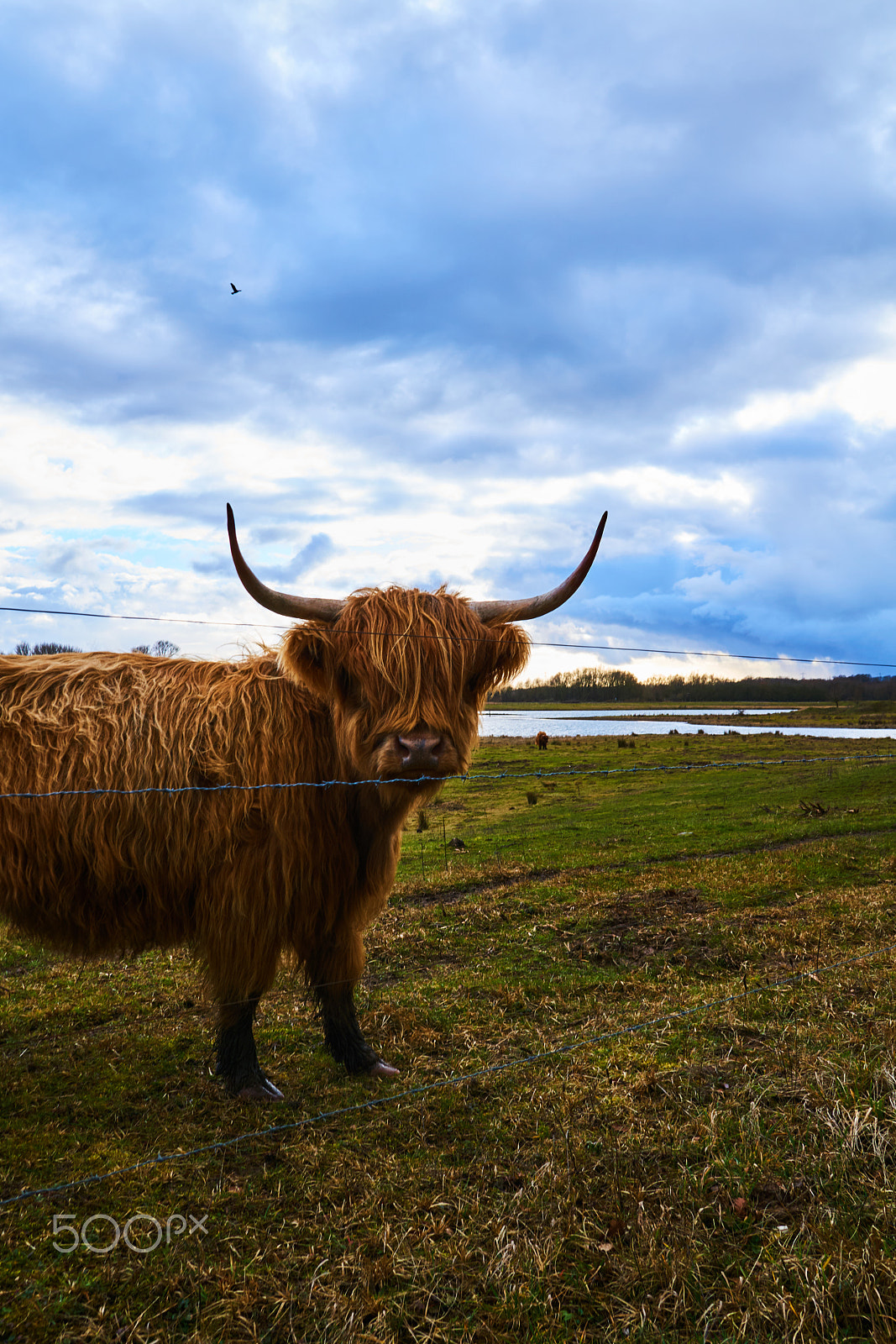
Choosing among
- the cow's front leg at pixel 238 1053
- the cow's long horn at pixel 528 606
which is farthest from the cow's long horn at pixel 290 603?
the cow's front leg at pixel 238 1053

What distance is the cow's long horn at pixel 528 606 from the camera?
3.53 meters

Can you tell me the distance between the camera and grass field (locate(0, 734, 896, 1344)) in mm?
2150

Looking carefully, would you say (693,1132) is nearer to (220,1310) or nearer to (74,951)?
(220,1310)

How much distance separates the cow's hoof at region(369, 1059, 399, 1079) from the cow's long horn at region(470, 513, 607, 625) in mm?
2233

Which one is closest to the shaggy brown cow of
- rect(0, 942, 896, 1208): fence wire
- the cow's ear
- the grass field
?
the cow's ear

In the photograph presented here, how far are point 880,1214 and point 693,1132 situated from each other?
2.38ft

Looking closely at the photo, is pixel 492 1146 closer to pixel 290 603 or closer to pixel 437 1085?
pixel 437 1085

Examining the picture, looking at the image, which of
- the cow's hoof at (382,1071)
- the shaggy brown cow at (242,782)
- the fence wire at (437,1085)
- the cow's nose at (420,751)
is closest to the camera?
the fence wire at (437,1085)

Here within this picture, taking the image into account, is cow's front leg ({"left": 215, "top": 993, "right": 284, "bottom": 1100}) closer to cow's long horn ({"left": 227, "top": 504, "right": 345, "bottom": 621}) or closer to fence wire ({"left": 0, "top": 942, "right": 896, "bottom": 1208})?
fence wire ({"left": 0, "top": 942, "right": 896, "bottom": 1208})

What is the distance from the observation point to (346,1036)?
3838 mm

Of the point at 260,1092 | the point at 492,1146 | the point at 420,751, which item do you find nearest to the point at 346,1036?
the point at 260,1092

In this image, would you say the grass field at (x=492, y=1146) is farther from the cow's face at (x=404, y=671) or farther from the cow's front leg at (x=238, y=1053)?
the cow's face at (x=404, y=671)

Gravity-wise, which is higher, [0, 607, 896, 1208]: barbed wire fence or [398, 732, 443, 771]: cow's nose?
[398, 732, 443, 771]: cow's nose

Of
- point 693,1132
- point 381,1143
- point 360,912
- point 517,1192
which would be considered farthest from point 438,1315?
point 360,912
